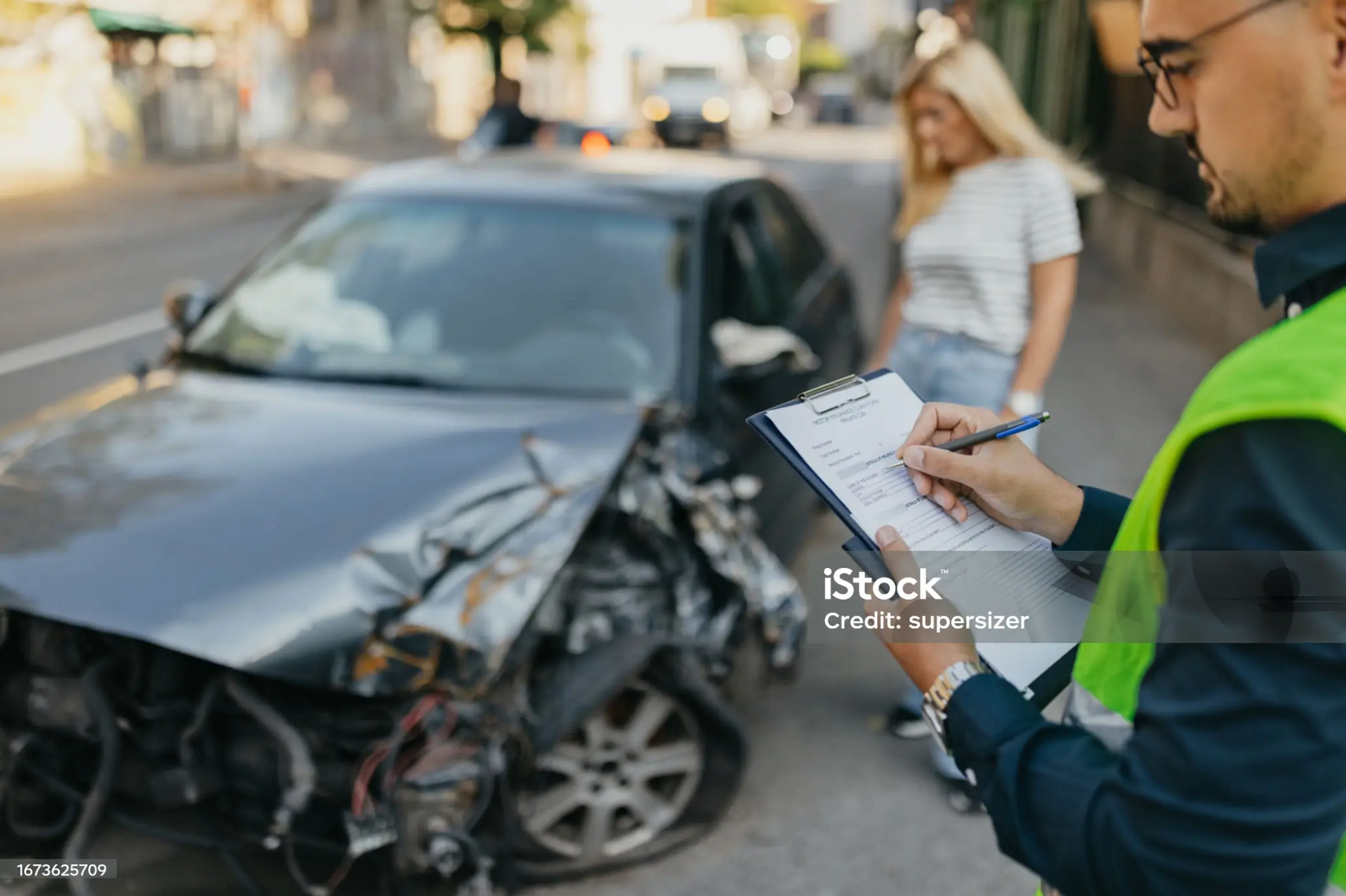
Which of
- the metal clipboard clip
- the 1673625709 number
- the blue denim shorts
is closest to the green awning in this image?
the blue denim shorts

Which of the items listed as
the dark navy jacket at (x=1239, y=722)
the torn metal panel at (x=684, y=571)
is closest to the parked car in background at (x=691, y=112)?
the torn metal panel at (x=684, y=571)

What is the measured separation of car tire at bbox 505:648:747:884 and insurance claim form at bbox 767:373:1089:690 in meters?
1.82

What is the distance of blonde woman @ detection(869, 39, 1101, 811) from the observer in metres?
3.71

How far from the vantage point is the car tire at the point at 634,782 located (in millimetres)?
3215

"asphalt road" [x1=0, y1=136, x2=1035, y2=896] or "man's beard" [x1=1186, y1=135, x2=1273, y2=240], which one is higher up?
"man's beard" [x1=1186, y1=135, x2=1273, y2=240]

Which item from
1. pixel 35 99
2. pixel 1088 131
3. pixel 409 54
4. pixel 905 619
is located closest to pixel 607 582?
pixel 905 619

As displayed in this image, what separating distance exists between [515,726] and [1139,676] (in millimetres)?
1917

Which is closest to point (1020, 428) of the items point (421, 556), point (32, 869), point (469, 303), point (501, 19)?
point (421, 556)

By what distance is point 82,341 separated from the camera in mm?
9695

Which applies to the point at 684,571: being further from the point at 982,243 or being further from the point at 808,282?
the point at 808,282

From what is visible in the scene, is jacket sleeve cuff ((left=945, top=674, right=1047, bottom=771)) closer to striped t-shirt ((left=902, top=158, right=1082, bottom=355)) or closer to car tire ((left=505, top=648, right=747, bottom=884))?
car tire ((left=505, top=648, right=747, bottom=884))

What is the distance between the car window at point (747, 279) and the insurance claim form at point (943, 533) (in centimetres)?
287

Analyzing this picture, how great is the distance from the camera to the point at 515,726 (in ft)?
9.56

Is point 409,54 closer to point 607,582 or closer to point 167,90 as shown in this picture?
point 167,90
